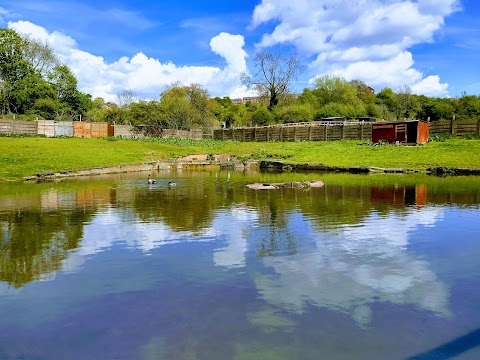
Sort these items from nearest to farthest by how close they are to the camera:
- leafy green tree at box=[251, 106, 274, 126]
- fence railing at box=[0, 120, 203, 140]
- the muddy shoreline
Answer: the muddy shoreline
fence railing at box=[0, 120, 203, 140]
leafy green tree at box=[251, 106, 274, 126]

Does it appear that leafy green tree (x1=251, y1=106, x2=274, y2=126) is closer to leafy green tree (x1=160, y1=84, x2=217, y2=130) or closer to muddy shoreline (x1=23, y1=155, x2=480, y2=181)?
leafy green tree (x1=160, y1=84, x2=217, y2=130)

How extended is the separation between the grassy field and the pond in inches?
760

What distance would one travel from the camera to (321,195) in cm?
2019

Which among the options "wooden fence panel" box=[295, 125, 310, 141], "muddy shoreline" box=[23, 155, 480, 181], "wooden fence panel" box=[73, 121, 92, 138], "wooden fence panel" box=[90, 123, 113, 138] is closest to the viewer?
"muddy shoreline" box=[23, 155, 480, 181]

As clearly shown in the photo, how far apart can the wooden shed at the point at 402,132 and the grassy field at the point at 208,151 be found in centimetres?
203

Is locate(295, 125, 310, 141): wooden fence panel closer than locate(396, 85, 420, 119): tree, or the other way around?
locate(295, 125, 310, 141): wooden fence panel

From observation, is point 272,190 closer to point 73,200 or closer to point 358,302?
point 73,200

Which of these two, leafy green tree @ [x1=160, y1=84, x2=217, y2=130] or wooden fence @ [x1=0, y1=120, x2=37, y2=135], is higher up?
leafy green tree @ [x1=160, y1=84, x2=217, y2=130]

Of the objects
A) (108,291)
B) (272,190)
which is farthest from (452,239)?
(272,190)

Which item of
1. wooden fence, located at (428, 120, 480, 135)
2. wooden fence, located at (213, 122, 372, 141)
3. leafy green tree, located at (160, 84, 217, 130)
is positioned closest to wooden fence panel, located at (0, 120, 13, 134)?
leafy green tree, located at (160, 84, 217, 130)

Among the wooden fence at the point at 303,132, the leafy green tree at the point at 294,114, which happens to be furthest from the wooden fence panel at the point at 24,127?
the leafy green tree at the point at 294,114

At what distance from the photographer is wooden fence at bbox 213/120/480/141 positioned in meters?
50.7

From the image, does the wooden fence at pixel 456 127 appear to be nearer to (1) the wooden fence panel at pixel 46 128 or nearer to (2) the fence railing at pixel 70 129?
(2) the fence railing at pixel 70 129

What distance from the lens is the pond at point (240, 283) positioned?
5.66 meters
